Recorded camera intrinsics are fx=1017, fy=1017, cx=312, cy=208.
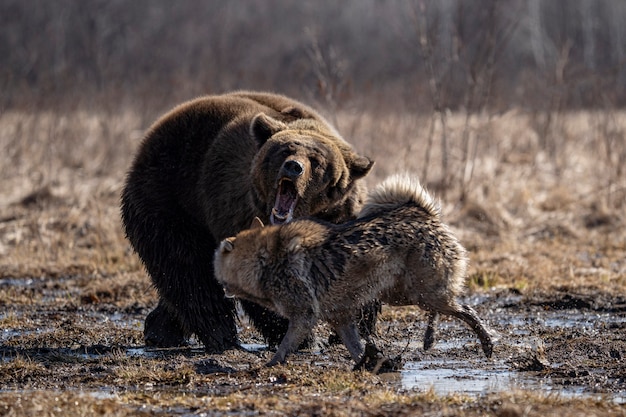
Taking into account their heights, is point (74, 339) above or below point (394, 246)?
below

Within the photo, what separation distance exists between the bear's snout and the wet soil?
4.00ft

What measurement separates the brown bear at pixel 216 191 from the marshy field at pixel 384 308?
0.32 m

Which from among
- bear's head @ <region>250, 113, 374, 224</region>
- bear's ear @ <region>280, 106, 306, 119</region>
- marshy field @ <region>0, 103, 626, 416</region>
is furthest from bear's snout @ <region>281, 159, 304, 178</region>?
bear's ear @ <region>280, 106, 306, 119</region>

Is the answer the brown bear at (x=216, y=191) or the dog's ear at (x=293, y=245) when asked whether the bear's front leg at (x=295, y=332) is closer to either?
the dog's ear at (x=293, y=245)

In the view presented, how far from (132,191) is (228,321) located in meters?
1.33

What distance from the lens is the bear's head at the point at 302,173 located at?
6789 millimetres

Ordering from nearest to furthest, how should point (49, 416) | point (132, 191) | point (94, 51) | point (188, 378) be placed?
point (49, 416) → point (188, 378) → point (132, 191) → point (94, 51)

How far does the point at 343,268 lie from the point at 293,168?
884mm

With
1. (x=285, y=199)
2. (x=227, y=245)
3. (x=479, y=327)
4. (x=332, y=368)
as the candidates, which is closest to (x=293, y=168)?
(x=285, y=199)

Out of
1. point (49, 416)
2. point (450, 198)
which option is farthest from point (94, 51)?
point (49, 416)

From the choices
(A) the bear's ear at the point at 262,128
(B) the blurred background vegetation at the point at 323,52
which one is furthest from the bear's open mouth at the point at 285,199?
(B) the blurred background vegetation at the point at 323,52

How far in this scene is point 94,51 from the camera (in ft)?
56.9

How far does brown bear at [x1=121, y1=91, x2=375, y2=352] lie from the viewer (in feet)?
22.8

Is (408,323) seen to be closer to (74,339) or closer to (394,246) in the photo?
(394,246)
